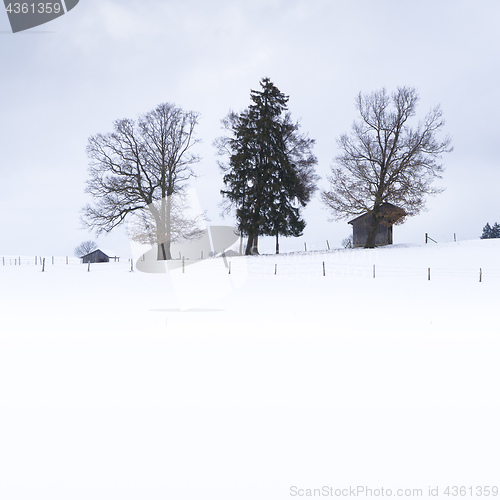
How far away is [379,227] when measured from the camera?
139ft

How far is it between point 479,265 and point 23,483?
27.8 metres

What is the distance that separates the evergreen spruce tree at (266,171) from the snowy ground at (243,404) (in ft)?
90.9

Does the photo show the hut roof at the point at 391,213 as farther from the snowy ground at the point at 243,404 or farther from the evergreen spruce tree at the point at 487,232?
the evergreen spruce tree at the point at 487,232

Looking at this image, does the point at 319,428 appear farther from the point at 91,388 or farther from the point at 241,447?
the point at 91,388

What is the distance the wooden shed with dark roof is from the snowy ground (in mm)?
30262

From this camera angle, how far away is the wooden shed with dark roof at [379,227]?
1497 inches

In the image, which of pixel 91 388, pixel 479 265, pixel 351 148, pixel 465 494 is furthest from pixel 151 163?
pixel 465 494

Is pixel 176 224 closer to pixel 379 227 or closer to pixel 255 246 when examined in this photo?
pixel 255 246

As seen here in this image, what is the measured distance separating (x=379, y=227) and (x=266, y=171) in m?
15.2

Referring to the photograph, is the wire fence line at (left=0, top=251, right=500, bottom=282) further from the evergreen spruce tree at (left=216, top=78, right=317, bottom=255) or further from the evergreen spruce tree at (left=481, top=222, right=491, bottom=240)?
the evergreen spruce tree at (left=481, top=222, right=491, bottom=240)

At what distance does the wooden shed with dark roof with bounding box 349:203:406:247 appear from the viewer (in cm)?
3803

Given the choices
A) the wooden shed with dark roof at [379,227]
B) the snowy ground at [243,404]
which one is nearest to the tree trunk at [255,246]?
the wooden shed with dark roof at [379,227]

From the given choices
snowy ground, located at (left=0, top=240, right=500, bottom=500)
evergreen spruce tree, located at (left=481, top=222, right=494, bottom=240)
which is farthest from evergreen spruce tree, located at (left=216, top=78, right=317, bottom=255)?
evergreen spruce tree, located at (left=481, top=222, right=494, bottom=240)

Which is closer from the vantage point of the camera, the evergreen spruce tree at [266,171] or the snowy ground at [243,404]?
the snowy ground at [243,404]
